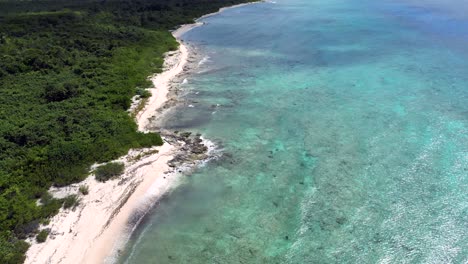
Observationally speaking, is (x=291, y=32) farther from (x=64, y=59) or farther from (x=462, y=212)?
(x=462, y=212)

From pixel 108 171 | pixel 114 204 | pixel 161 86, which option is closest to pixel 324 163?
pixel 114 204

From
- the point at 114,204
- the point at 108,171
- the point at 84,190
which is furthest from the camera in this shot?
the point at 108,171

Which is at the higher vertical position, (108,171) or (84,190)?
(108,171)

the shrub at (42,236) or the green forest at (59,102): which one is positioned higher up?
the green forest at (59,102)

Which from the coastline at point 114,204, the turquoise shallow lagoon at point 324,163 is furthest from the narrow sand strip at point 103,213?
the turquoise shallow lagoon at point 324,163

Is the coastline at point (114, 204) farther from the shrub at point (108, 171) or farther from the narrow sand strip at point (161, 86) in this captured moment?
the narrow sand strip at point (161, 86)

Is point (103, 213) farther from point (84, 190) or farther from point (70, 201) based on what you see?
point (84, 190)
